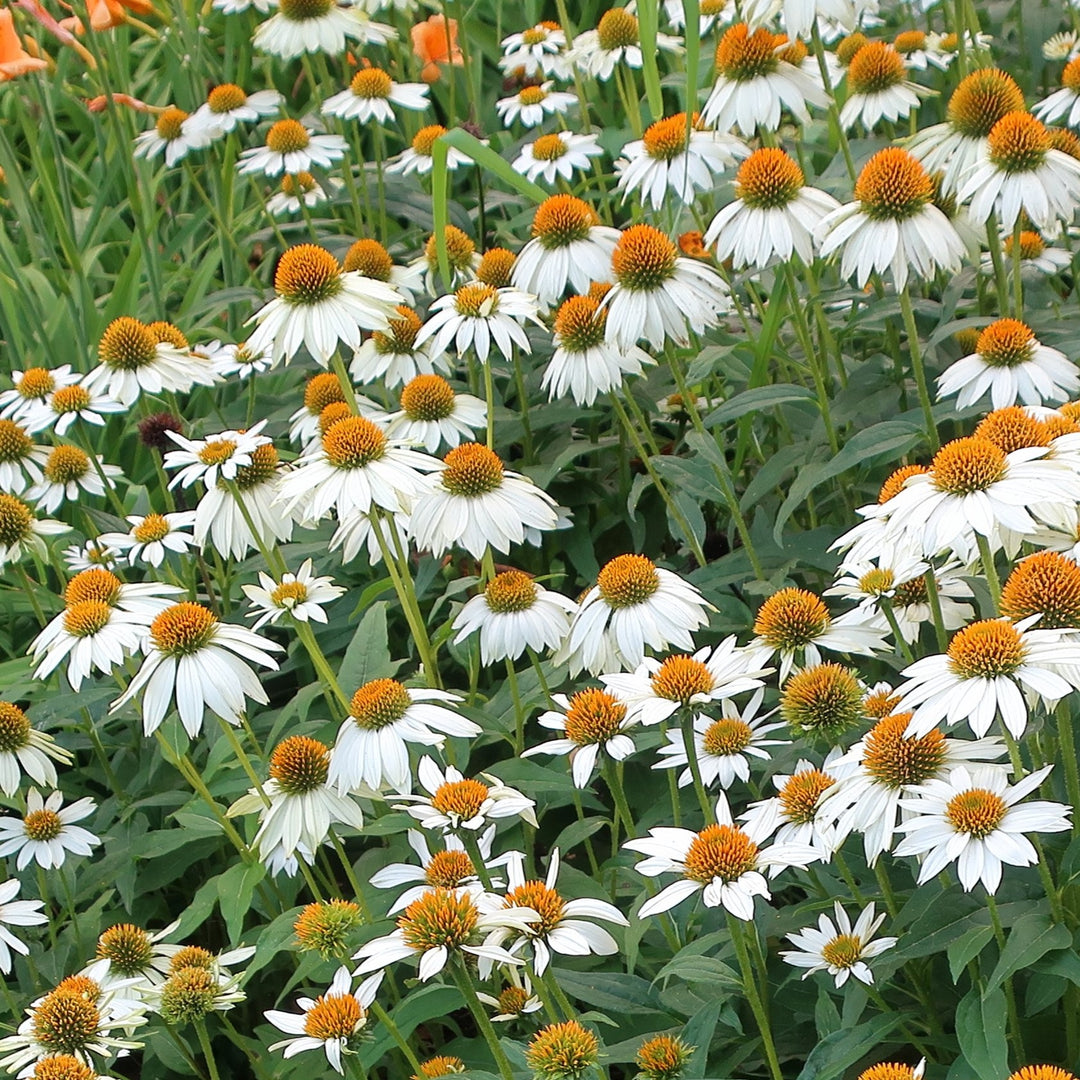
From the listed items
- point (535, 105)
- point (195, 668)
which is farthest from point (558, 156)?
point (195, 668)

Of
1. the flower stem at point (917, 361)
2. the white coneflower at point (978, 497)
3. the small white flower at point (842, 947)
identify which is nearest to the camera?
the white coneflower at point (978, 497)

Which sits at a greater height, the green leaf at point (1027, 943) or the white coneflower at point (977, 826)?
the white coneflower at point (977, 826)

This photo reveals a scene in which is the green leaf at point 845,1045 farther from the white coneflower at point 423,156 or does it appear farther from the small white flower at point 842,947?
the white coneflower at point 423,156

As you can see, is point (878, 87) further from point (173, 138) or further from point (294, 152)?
point (173, 138)

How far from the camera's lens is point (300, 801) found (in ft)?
5.18

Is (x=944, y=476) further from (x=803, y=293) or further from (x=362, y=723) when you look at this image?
(x=803, y=293)

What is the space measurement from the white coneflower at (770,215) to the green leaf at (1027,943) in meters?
0.93

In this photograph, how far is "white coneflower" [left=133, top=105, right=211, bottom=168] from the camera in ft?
10.6

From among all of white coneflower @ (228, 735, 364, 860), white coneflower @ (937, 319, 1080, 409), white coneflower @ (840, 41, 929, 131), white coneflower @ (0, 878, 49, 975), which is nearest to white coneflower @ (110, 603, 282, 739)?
white coneflower @ (228, 735, 364, 860)

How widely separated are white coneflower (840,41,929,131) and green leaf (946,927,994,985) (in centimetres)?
148

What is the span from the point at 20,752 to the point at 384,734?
656mm

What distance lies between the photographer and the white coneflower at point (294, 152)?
2918 mm

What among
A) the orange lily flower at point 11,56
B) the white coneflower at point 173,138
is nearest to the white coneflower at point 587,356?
the orange lily flower at point 11,56

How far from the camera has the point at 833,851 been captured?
1.23 m
